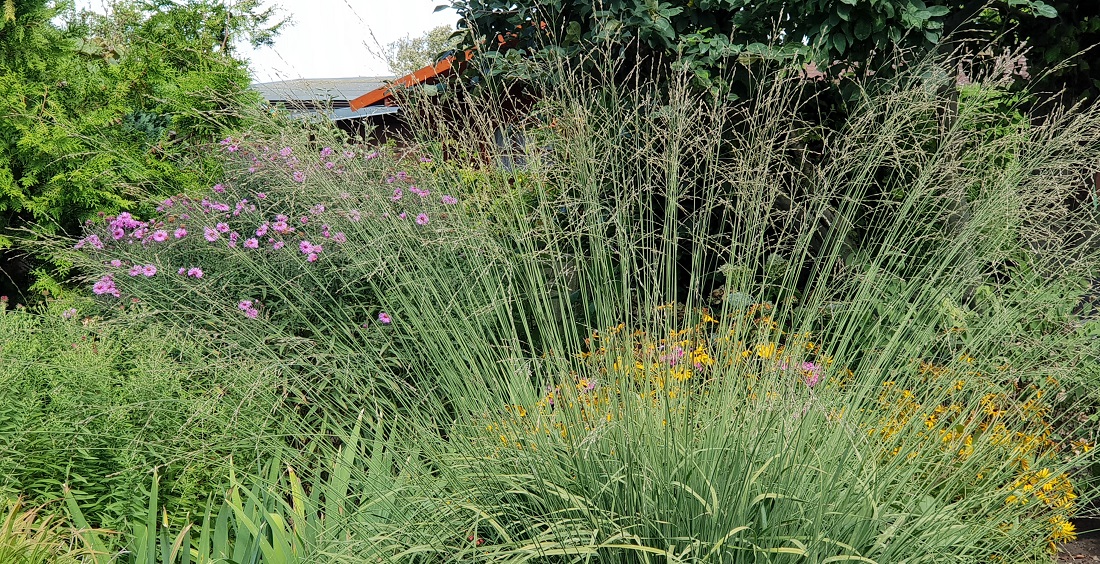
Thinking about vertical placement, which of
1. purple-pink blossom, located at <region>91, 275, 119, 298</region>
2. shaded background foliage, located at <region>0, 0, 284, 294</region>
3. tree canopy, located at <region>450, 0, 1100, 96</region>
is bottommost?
shaded background foliage, located at <region>0, 0, 284, 294</region>

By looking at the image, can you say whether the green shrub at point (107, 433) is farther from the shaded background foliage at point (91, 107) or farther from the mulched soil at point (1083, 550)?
the mulched soil at point (1083, 550)

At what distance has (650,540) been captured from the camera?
1671 millimetres

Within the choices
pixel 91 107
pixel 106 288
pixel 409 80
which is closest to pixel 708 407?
pixel 409 80

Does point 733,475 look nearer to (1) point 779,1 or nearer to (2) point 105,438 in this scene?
(2) point 105,438

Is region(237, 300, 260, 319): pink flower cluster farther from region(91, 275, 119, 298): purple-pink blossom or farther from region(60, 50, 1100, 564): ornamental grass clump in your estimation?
region(91, 275, 119, 298): purple-pink blossom

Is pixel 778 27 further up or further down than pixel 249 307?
further up

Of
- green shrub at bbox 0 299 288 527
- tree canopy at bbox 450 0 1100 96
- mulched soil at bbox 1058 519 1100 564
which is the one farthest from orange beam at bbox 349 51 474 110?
mulched soil at bbox 1058 519 1100 564

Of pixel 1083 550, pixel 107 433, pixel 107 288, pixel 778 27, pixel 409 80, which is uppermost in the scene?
pixel 409 80

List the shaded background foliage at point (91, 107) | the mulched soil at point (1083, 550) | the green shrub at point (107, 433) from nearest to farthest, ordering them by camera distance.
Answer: the green shrub at point (107, 433) < the mulched soil at point (1083, 550) < the shaded background foliage at point (91, 107)

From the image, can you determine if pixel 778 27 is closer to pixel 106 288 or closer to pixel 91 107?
pixel 106 288

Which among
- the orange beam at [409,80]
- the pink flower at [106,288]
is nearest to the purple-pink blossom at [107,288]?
the pink flower at [106,288]

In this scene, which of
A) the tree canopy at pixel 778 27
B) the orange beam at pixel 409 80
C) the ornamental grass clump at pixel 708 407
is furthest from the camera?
the tree canopy at pixel 778 27

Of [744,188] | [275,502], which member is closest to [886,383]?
[744,188]

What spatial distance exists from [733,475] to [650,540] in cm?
23
